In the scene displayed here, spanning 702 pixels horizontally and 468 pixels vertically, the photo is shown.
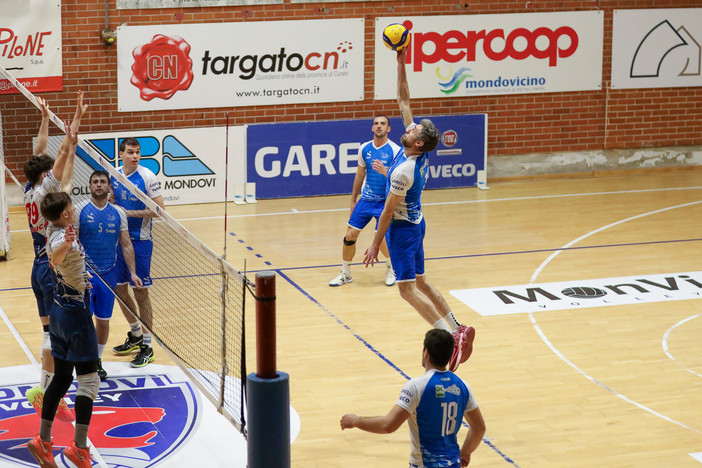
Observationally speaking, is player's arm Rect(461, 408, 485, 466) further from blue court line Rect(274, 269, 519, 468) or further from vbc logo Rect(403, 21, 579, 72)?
vbc logo Rect(403, 21, 579, 72)

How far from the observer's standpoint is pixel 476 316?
1249 centimetres

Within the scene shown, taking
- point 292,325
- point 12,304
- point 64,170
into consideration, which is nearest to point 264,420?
point 64,170

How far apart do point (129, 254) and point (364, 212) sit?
4.07 metres

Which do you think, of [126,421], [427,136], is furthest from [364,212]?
[126,421]

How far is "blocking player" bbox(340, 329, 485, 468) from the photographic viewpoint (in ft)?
21.1

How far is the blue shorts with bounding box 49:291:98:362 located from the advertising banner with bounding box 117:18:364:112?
10863 millimetres

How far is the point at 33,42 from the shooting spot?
696 inches

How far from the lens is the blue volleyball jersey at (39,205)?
8.95 metres

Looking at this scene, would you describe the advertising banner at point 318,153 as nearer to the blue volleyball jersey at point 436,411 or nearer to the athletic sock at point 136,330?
the athletic sock at point 136,330

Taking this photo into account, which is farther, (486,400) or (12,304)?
(12,304)

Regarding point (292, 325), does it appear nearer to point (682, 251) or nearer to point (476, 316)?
point (476, 316)

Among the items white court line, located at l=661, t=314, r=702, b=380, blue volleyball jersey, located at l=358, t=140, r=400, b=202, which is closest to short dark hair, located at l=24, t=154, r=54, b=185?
blue volleyball jersey, located at l=358, t=140, r=400, b=202

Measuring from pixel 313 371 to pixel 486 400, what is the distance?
5.94ft

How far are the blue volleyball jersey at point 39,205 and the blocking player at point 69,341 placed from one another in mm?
1093
